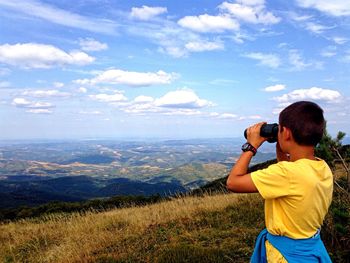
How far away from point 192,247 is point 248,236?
1104 millimetres

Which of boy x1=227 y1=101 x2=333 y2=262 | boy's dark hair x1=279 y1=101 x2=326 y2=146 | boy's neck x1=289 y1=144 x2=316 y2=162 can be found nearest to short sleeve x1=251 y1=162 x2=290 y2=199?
boy x1=227 y1=101 x2=333 y2=262

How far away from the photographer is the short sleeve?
101 inches

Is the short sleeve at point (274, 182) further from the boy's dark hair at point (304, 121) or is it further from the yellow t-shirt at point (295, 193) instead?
the boy's dark hair at point (304, 121)

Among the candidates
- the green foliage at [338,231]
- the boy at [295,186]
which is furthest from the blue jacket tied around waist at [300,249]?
the green foliage at [338,231]

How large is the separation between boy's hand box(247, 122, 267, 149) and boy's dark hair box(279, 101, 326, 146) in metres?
0.24

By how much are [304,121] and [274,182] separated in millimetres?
451

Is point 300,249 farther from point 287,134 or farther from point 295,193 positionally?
point 287,134

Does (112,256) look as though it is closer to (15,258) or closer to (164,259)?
(164,259)

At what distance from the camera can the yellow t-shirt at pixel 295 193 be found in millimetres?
2562

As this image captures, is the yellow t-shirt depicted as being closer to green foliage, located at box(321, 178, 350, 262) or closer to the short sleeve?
the short sleeve

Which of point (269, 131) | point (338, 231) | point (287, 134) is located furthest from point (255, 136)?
point (338, 231)

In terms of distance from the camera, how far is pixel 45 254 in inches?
306

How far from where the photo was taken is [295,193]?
8.42 feet

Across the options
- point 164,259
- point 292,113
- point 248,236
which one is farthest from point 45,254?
point 292,113
